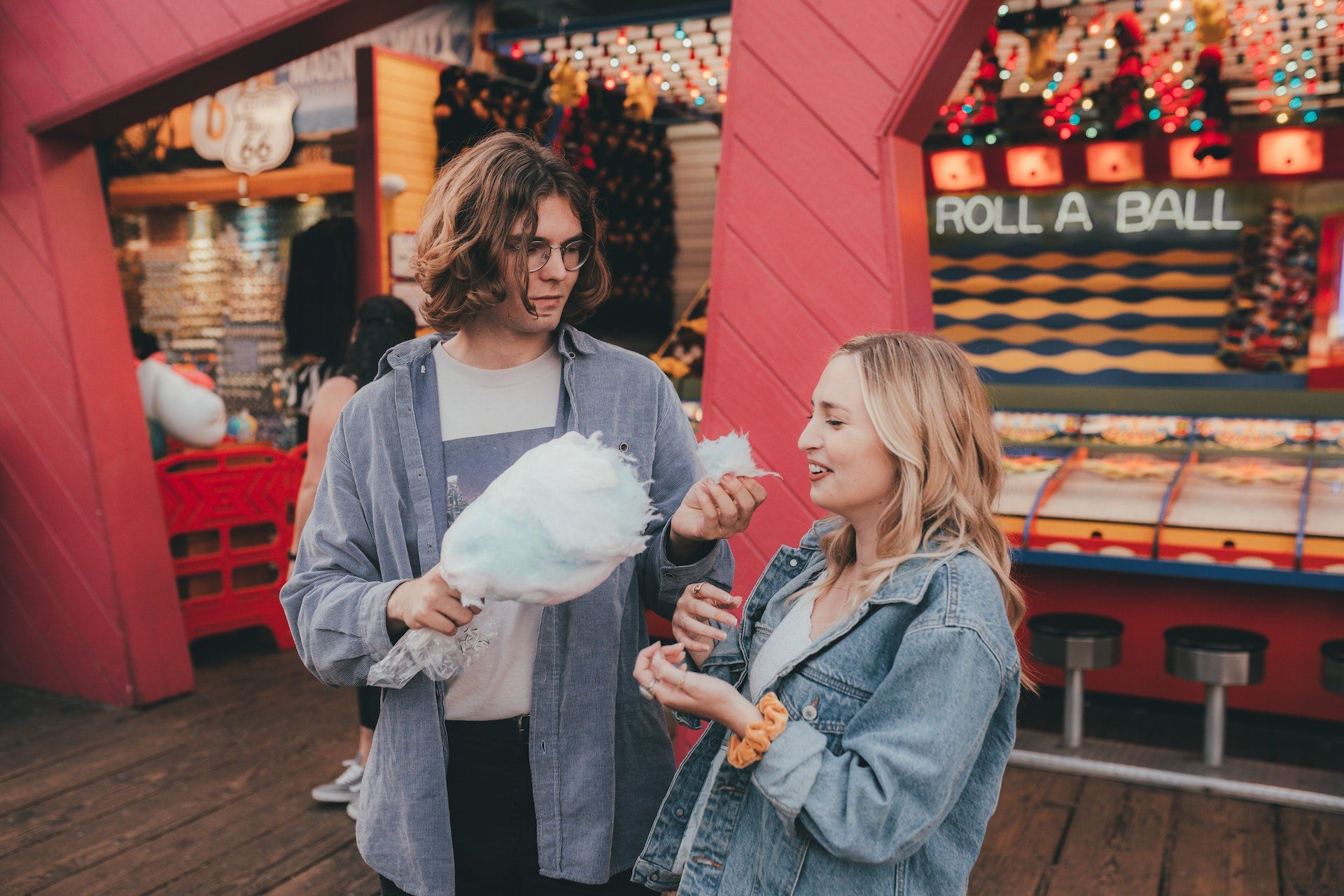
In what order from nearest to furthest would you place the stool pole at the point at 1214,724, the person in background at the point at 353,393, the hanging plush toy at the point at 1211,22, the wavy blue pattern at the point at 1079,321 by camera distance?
the person in background at the point at 353,393 → the stool pole at the point at 1214,724 → the hanging plush toy at the point at 1211,22 → the wavy blue pattern at the point at 1079,321

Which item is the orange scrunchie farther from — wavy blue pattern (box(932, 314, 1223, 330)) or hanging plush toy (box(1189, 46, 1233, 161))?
hanging plush toy (box(1189, 46, 1233, 161))

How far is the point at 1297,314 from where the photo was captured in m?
5.24

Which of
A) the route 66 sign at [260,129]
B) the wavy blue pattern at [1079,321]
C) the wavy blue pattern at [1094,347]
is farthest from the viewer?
the route 66 sign at [260,129]

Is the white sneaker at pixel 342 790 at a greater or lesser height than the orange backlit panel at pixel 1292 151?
lesser

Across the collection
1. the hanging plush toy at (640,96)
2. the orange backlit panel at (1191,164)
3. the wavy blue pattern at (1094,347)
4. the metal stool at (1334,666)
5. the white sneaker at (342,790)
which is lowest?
the white sneaker at (342,790)

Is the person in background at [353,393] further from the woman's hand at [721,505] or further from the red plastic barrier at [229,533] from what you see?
the woman's hand at [721,505]

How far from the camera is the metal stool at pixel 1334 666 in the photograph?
152 inches

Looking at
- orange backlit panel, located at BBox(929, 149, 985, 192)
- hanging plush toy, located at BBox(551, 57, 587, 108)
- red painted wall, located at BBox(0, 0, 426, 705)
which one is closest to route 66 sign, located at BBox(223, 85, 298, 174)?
hanging plush toy, located at BBox(551, 57, 587, 108)

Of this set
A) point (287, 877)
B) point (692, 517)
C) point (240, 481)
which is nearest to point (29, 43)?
point (240, 481)

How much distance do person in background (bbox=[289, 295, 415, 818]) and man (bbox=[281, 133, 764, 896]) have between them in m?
1.79

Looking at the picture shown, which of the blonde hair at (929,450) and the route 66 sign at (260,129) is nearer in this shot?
the blonde hair at (929,450)

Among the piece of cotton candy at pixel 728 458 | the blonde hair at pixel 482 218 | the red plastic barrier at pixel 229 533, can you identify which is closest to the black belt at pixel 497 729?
the piece of cotton candy at pixel 728 458

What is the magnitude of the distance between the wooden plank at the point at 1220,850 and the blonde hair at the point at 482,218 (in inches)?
119

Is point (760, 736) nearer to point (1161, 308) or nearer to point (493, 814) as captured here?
point (493, 814)
